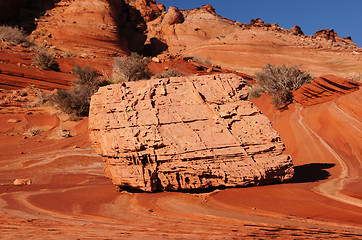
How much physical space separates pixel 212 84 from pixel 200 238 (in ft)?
10.2

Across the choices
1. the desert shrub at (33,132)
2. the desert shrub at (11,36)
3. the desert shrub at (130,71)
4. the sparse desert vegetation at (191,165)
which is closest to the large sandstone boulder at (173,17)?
the desert shrub at (11,36)

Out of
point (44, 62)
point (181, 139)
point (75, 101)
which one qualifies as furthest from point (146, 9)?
point (181, 139)

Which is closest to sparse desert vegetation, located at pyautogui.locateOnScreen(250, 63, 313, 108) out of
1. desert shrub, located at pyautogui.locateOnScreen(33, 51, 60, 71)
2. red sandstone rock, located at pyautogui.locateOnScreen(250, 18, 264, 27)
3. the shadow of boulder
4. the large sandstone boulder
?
the shadow of boulder

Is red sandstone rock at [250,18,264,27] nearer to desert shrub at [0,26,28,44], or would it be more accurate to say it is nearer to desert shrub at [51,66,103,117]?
desert shrub at [0,26,28,44]

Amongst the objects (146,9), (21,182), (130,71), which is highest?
(146,9)

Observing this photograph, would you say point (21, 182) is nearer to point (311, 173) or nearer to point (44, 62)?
point (311, 173)

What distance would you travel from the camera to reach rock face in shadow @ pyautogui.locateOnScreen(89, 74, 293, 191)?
377 cm

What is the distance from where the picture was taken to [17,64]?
16.5 m

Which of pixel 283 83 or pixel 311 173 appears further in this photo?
pixel 283 83

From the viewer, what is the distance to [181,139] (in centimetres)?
388

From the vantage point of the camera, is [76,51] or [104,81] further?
[76,51]

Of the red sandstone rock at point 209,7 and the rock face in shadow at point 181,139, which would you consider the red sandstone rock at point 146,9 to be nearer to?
the red sandstone rock at point 209,7

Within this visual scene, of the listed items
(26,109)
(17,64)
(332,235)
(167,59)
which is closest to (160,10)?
(167,59)

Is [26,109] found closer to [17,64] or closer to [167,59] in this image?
[17,64]
